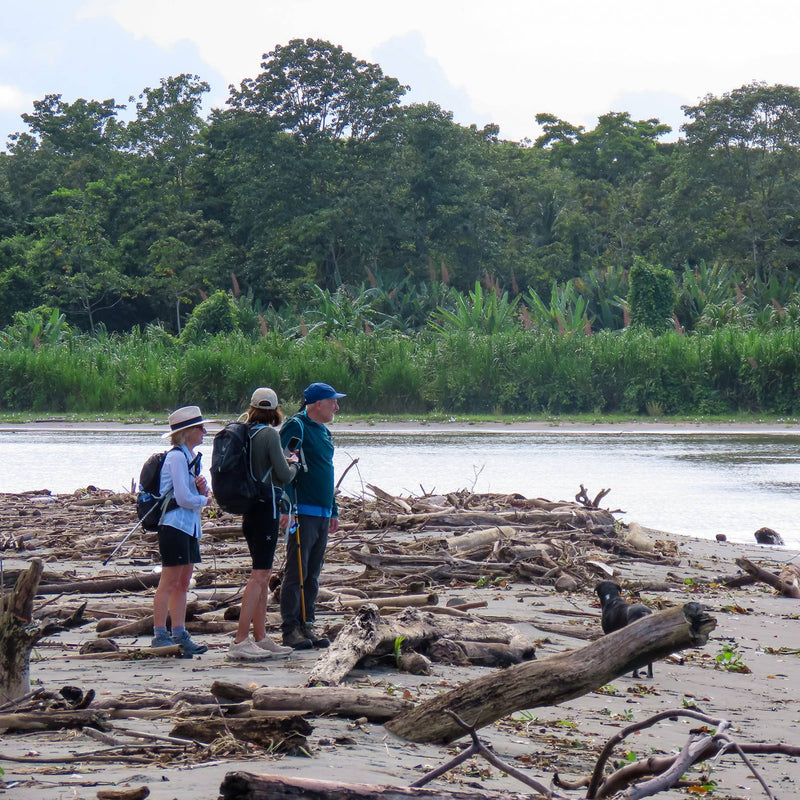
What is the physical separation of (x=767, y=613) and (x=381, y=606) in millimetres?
3158

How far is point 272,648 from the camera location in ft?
22.0

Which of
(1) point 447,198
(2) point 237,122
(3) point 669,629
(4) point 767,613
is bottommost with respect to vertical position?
(4) point 767,613

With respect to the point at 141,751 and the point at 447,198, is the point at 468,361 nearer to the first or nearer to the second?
the point at 447,198

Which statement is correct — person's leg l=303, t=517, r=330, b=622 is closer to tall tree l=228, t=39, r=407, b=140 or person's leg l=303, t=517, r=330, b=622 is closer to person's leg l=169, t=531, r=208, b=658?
person's leg l=169, t=531, r=208, b=658

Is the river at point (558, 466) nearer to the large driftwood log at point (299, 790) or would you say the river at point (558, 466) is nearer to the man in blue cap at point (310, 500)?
the man in blue cap at point (310, 500)

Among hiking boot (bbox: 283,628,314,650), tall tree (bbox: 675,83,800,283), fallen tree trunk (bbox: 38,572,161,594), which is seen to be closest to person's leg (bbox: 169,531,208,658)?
hiking boot (bbox: 283,628,314,650)

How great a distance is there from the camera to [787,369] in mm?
34312

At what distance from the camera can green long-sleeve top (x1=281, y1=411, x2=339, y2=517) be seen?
722 centimetres

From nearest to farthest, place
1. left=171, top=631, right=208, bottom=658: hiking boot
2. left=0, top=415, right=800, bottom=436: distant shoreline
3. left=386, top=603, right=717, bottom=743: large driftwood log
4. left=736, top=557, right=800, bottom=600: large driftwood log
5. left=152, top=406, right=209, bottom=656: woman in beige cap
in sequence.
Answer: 1. left=386, top=603, right=717, bottom=743: large driftwood log
2. left=171, top=631, right=208, bottom=658: hiking boot
3. left=152, top=406, right=209, bottom=656: woman in beige cap
4. left=736, top=557, right=800, bottom=600: large driftwood log
5. left=0, top=415, right=800, bottom=436: distant shoreline

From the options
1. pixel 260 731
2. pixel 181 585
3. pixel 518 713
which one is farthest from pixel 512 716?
pixel 181 585

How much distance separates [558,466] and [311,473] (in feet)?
50.9

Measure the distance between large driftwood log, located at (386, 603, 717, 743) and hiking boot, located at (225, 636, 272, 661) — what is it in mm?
1904

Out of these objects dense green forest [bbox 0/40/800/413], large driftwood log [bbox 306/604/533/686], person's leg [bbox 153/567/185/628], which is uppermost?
dense green forest [bbox 0/40/800/413]

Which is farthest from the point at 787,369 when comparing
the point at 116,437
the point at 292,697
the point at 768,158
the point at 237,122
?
the point at 292,697
